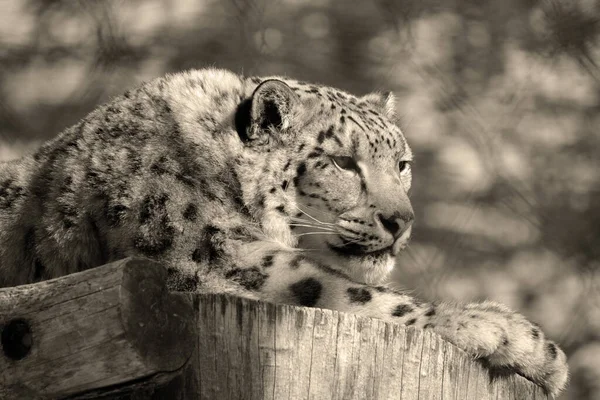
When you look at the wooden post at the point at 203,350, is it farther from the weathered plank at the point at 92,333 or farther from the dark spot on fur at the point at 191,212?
the dark spot on fur at the point at 191,212

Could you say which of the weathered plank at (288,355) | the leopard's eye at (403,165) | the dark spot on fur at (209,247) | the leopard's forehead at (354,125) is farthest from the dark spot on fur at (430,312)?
the leopard's eye at (403,165)

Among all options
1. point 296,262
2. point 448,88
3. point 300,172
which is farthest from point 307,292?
point 448,88

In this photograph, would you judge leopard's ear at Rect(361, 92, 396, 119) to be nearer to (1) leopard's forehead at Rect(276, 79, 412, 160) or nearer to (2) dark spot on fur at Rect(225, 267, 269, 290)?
(1) leopard's forehead at Rect(276, 79, 412, 160)

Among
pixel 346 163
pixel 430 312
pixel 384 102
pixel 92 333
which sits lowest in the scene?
pixel 92 333

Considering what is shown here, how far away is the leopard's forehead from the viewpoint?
217 cm

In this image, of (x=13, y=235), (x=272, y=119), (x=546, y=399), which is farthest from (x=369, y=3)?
(x=546, y=399)

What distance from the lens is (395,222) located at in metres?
2.07

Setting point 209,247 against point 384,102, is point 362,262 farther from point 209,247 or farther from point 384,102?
point 384,102

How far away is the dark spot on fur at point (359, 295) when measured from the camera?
1.77 metres

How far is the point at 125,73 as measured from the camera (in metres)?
2.79

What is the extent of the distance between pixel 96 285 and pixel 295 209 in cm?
87

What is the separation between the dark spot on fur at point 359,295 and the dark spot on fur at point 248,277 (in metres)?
0.15

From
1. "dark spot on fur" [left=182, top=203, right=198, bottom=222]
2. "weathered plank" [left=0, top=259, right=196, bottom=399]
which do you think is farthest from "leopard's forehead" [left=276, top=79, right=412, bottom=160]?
"weathered plank" [left=0, top=259, right=196, bottom=399]

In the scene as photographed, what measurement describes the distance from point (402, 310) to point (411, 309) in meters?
0.02
